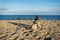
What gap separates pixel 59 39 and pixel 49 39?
50cm

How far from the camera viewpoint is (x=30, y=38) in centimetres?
908

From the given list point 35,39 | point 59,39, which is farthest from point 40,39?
point 59,39

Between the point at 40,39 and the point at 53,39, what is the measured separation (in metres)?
0.63

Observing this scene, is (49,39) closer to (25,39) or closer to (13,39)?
(25,39)

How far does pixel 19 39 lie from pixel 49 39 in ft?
4.76

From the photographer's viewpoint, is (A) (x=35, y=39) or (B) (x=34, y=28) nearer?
(A) (x=35, y=39)

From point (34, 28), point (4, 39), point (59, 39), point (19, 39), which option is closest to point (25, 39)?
point (19, 39)

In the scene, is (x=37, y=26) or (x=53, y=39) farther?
(x=37, y=26)

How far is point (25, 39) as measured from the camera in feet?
28.8

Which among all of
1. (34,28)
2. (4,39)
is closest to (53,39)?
(4,39)

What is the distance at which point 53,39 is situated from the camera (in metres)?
8.76

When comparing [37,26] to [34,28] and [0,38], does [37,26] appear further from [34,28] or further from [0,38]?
[0,38]

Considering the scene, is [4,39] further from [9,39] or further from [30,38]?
[30,38]

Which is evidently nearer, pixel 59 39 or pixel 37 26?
pixel 59 39
